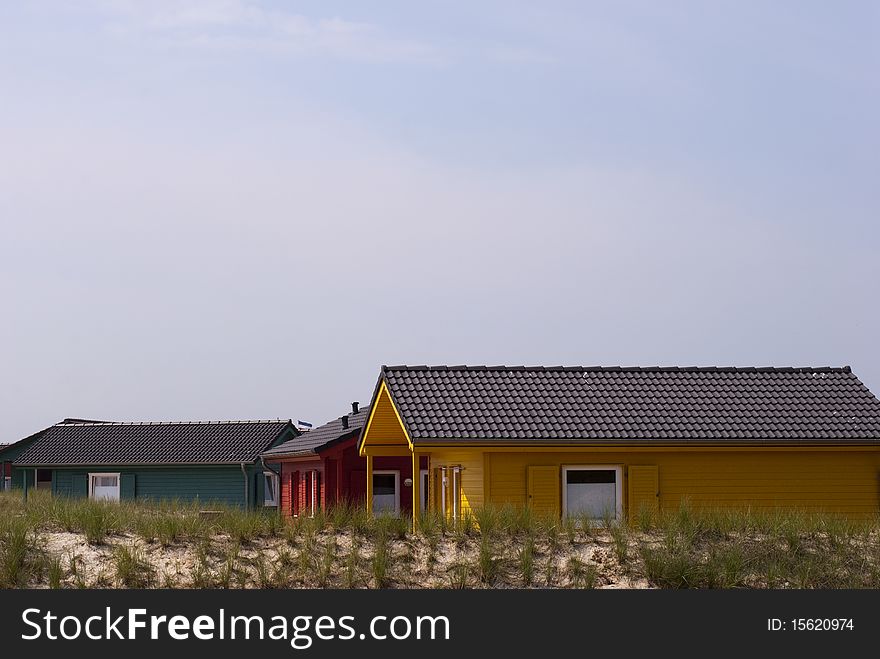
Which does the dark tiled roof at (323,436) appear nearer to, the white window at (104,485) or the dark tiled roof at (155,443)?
the dark tiled roof at (155,443)

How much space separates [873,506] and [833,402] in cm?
249

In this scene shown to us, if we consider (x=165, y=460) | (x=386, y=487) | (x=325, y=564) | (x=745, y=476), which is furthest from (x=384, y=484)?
(x=165, y=460)

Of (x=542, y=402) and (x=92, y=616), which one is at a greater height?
(x=542, y=402)

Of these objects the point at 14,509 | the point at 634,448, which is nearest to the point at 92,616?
the point at 14,509

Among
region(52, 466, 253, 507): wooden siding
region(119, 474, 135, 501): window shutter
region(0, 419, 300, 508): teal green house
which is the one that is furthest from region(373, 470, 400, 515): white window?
region(119, 474, 135, 501): window shutter

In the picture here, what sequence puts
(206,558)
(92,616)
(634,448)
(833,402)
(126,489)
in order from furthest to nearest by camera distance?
(126,489)
(833,402)
(634,448)
(206,558)
(92,616)

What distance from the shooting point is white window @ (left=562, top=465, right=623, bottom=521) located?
25188 millimetres

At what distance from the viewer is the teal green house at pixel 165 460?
4944cm

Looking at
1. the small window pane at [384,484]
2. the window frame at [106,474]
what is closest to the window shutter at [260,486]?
the window frame at [106,474]

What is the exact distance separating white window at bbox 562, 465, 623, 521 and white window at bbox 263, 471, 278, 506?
83.5 feet

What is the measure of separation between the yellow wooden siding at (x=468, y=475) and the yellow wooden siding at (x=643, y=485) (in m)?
3.00

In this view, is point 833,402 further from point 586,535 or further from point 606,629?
point 606,629

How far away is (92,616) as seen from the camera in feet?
50.1

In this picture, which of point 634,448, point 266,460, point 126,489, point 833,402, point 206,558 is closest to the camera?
point 206,558
